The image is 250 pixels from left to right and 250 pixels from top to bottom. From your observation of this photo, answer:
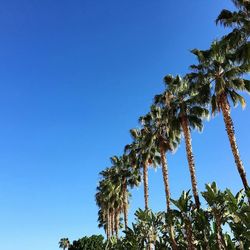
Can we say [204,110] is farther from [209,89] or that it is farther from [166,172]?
[166,172]

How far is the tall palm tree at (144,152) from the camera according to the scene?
3757 centimetres

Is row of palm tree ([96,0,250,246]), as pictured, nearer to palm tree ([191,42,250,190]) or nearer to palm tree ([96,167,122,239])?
palm tree ([191,42,250,190])

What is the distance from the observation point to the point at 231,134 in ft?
81.0

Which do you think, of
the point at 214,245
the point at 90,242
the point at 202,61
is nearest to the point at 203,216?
the point at 214,245

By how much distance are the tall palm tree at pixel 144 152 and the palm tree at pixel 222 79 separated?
37.0ft

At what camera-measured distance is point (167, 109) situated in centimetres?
3253

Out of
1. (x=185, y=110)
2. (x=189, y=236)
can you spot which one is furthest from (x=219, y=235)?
(x=185, y=110)

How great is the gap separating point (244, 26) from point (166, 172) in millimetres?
16089

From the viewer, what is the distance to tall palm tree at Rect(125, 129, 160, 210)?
37569 millimetres

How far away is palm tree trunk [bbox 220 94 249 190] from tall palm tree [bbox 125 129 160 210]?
1200cm

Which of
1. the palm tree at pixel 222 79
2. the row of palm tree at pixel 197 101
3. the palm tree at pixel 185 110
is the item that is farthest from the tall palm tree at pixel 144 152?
the palm tree at pixel 222 79

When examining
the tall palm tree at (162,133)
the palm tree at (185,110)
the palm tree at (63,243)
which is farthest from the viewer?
the palm tree at (63,243)

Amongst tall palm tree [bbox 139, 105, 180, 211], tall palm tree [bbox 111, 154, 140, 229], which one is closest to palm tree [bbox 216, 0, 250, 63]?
tall palm tree [bbox 139, 105, 180, 211]

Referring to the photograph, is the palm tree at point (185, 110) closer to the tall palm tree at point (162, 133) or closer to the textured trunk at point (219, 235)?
the tall palm tree at point (162, 133)
